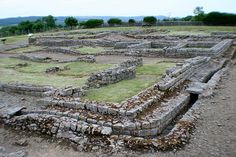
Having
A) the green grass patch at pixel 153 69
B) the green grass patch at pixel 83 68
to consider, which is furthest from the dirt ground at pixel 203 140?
the green grass patch at pixel 83 68

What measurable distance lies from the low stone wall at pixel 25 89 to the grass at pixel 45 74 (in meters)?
0.87

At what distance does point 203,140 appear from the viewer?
8.65 meters

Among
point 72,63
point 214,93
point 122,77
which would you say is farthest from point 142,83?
point 72,63

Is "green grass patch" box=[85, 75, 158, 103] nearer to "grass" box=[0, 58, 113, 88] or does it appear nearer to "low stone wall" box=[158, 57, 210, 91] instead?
"low stone wall" box=[158, 57, 210, 91]

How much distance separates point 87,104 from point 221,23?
36181mm

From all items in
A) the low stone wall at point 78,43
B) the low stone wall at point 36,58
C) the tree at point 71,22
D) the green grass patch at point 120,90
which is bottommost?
the green grass patch at point 120,90

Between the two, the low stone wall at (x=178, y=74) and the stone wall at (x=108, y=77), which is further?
the stone wall at (x=108, y=77)

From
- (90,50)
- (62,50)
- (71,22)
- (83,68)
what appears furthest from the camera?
(71,22)

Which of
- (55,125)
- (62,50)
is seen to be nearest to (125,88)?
(55,125)

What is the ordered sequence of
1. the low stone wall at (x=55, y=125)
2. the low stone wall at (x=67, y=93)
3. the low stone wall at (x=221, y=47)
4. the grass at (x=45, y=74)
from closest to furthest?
the low stone wall at (x=55, y=125), the low stone wall at (x=67, y=93), the grass at (x=45, y=74), the low stone wall at (x=221, y=47)

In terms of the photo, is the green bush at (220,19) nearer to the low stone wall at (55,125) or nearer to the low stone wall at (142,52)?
the low stone wall at (142,52)

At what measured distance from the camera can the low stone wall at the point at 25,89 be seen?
13.5 meters

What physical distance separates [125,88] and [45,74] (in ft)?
20.8

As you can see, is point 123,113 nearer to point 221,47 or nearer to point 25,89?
point 25,89
